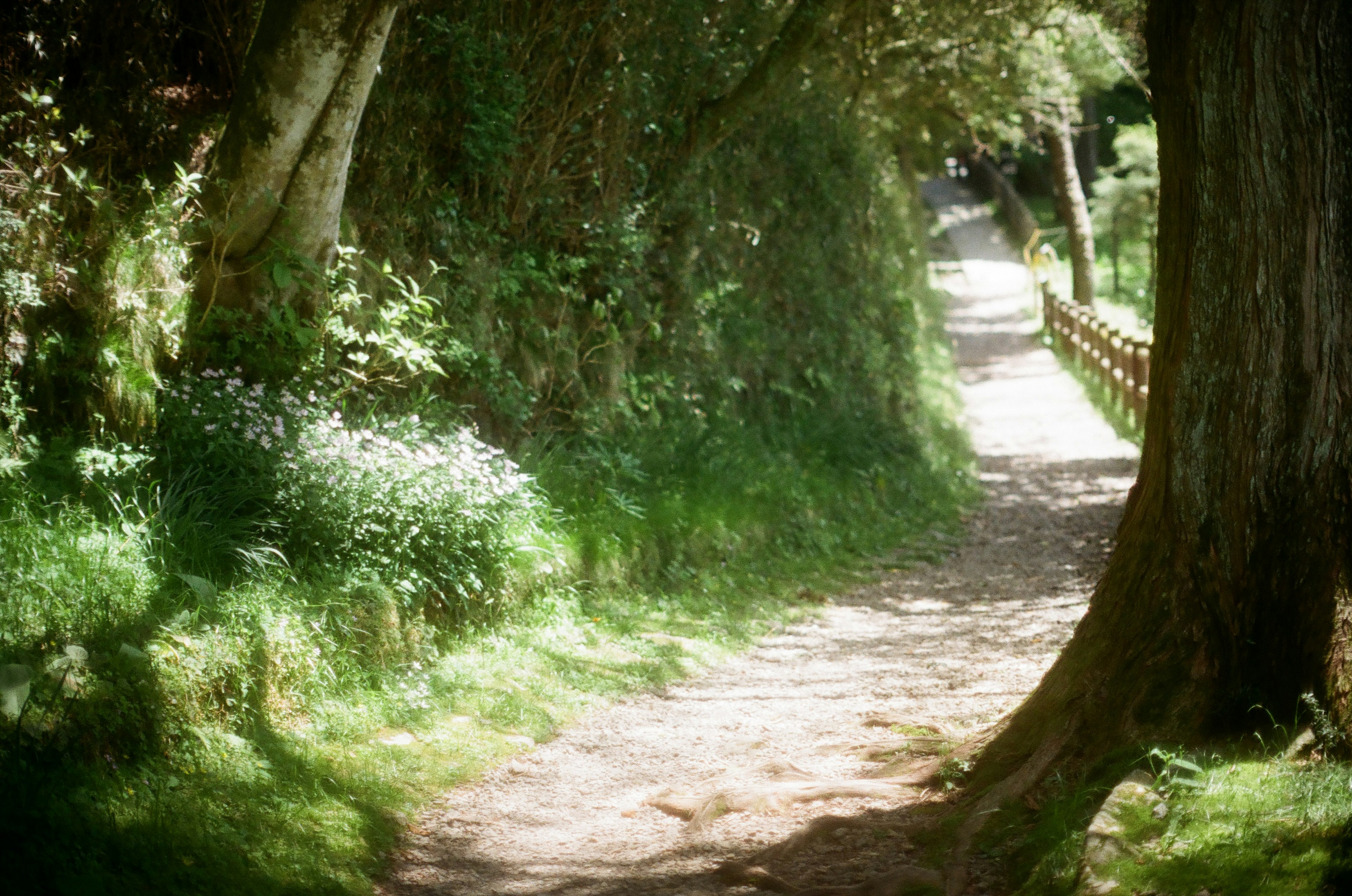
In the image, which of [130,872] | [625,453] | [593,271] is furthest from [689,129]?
[130,872]

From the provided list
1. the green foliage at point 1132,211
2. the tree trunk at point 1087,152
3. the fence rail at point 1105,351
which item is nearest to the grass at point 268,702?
the fence rail at point 1105,351

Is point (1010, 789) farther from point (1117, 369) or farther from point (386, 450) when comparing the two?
point (1117, 369)

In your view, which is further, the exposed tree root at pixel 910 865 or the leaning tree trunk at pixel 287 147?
the leaning tree trunk at pixel 287 147

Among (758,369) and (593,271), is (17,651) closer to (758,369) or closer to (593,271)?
(593,271)

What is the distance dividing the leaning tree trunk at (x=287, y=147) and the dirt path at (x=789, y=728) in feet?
10.9

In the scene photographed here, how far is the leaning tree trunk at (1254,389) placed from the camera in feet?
13.4

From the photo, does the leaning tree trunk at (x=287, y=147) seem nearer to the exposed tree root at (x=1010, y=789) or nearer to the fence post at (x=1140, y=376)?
the exposed tree root at (x=1010, y=789)

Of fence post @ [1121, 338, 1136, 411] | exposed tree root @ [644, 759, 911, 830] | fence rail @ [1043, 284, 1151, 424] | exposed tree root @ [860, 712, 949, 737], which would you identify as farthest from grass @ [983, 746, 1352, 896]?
fence post @ [1121, 338, 1136, 411]

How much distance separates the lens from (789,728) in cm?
641

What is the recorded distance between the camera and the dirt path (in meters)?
4.57

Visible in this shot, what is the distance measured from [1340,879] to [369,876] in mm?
3355

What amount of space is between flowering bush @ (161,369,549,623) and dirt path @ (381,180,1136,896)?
1243 millimetres

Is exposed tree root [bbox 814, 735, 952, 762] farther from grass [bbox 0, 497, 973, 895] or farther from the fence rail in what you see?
the fence rail

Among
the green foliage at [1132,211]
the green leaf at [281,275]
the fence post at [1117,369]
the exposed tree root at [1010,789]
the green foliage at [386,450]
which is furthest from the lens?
the green foliage at [1132,211]
